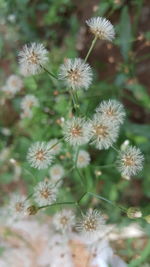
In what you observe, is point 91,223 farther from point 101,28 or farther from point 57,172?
point 101,28

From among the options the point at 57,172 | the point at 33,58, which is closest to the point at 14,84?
the point at 57,172

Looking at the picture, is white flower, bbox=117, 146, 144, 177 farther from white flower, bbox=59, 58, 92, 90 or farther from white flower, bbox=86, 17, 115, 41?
white flower, bbox=86, 17, 115, 41

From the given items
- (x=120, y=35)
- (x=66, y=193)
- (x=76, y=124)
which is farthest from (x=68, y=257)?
(x=120, y=35)

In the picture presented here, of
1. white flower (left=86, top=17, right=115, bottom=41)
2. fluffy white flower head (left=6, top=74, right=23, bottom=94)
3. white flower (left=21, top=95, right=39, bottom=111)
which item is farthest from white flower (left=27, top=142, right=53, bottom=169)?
fluffy white flower head (left=6, top=74, right=23, bottom=94)

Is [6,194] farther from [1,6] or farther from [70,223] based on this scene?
[1,6]

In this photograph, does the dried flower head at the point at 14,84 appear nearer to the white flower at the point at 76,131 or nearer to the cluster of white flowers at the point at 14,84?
the cluster of white flowers at the point at 14,84

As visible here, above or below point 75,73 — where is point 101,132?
below
